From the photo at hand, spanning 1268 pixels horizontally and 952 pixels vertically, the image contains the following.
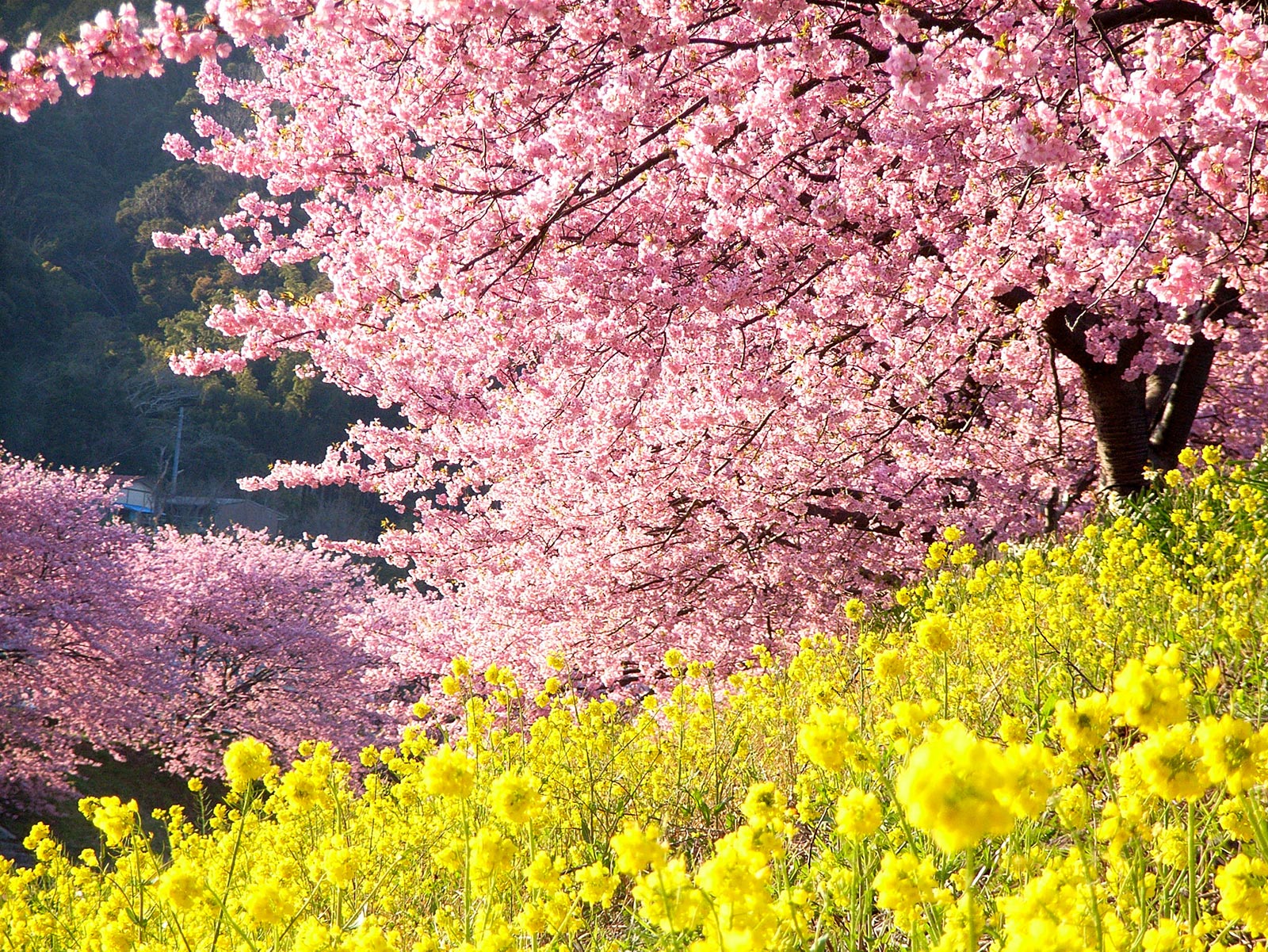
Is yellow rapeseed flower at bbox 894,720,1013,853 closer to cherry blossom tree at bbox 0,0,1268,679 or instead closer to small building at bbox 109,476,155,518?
cherry blossom tree at bbox 0,0,1268,679

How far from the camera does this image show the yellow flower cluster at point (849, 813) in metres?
1.58

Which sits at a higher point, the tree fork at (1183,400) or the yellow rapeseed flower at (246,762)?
the tree fork at (1183,400)

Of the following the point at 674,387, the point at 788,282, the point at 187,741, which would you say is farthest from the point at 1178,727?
the point at 187,741

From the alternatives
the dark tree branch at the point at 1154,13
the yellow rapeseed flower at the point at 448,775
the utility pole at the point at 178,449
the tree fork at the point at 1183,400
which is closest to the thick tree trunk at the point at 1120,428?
the tree fork at the point at 1183,400

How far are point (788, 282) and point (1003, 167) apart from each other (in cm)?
177

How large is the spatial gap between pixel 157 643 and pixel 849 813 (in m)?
17.0

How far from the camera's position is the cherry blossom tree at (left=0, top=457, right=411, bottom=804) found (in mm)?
13961

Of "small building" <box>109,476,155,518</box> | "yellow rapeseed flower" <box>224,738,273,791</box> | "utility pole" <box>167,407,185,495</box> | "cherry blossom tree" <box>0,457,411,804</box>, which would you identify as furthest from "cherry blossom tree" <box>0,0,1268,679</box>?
"small building" <box>109,476,155,518</box>

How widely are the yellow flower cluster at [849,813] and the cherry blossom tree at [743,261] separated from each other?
1611mm

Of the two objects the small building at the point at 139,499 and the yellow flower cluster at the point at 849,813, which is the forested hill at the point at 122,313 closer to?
the small building at the point at 139,499

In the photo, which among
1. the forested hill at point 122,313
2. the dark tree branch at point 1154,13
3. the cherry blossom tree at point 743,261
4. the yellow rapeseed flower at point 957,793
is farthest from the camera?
the forested hill at point 122,313

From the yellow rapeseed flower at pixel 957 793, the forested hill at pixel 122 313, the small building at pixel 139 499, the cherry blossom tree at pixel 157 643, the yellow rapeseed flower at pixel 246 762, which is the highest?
the forested hill at pixel 122 313

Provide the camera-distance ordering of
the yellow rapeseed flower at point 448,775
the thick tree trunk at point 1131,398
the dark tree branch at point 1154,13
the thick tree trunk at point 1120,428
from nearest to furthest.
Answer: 1. the yellow rapeseed flower at point 448,775
2. the dark tree branch at point 1154,13
3. the thick tree trunk at point 1131,398
4. the thick tree trunk at point 1120,428

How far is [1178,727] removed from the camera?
143cm
